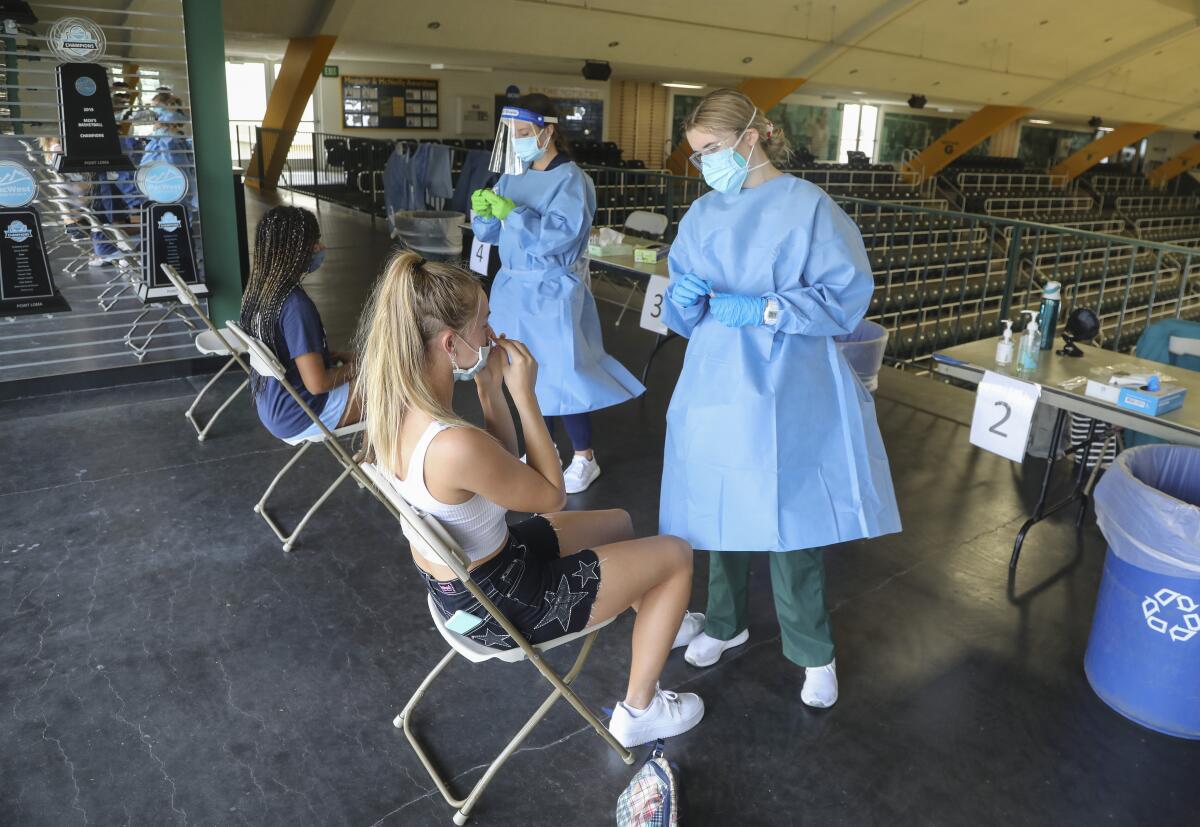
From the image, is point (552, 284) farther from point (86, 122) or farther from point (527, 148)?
point (86, 122)

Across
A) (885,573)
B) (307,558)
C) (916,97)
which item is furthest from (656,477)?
(916,97)

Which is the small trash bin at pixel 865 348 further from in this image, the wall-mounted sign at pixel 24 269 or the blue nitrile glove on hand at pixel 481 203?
the wall-mounted sign at pixel 24 269

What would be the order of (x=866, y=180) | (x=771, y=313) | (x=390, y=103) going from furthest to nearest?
(x=866, y=180)
(x=390, y=103)
(x=771, y=313)

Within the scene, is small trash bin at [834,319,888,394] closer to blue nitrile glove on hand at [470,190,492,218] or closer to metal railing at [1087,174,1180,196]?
blue nitrile glove on hand at [470,190,492,218]

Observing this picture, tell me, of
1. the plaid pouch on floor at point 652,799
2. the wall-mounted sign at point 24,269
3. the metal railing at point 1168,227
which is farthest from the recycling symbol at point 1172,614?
the metal railing at point 1168,227

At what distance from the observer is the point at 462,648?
5.89ft

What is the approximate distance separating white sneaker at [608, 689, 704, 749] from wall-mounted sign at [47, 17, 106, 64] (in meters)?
3.71

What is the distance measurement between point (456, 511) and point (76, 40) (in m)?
3.49

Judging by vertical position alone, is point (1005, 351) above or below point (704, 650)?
above

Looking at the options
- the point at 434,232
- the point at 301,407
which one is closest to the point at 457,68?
the point at 434,232

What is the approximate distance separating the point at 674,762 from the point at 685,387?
2.86 ft

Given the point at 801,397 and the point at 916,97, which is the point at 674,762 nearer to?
the point at 801,397

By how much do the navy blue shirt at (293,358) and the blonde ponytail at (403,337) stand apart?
101cm

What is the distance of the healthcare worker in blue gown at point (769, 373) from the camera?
1.95 m
